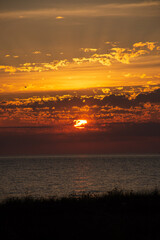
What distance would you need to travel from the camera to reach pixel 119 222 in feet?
55.0

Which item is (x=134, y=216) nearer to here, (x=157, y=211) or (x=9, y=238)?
(x=157, y=211)

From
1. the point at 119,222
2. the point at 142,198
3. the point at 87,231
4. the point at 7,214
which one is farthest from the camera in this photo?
the point at 142,198

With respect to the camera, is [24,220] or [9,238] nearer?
[9,238]

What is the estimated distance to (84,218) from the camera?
59.3ft

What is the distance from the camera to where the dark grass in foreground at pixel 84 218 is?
47.2 feet

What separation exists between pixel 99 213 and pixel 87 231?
4.72 metres

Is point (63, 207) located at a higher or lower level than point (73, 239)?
higher

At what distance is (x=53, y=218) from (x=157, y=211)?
6268 millimetres

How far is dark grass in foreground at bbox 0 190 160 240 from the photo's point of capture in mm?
14375

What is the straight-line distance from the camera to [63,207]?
2120 centimetres

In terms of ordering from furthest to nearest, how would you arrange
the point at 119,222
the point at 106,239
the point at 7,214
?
the point at 7,214, the point at 119,222, the point at 106,239

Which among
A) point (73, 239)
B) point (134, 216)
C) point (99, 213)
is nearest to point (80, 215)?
point (99, 213)

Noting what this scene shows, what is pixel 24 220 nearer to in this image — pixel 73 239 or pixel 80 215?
pixel 80 215

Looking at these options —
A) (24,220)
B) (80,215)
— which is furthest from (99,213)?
(24,220)
